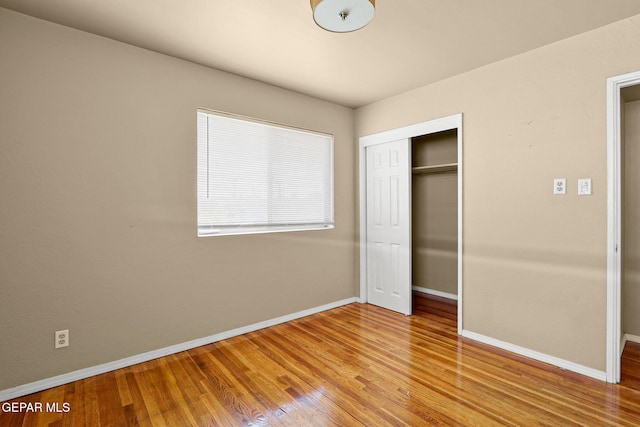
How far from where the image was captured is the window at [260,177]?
3086mm

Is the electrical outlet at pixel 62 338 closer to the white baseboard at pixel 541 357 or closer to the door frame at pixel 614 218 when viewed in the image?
the white baseboard at pixel 541 357

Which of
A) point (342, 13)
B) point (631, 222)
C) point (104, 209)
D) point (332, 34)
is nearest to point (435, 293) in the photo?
point (631, 222)

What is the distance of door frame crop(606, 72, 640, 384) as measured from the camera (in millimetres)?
2316

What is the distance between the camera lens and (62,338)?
2355 millimetres

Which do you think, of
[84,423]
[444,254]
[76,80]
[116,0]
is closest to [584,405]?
[444,254]

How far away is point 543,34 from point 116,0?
3.08 meters

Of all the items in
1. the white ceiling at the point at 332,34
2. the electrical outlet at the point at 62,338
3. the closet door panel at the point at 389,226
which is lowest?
the electrical outlet at the point at 62,338

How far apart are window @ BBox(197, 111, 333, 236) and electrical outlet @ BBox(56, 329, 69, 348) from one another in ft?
4.01

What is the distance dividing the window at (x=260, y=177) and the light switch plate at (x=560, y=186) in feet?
7.70

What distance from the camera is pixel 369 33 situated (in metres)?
2.45

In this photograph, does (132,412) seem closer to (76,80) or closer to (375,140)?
(76,80)

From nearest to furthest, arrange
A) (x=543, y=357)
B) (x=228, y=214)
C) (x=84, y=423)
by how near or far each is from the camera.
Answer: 1. (x=84, y=423)
2. (x=543, y=357)
3. (x=228, y=214)
